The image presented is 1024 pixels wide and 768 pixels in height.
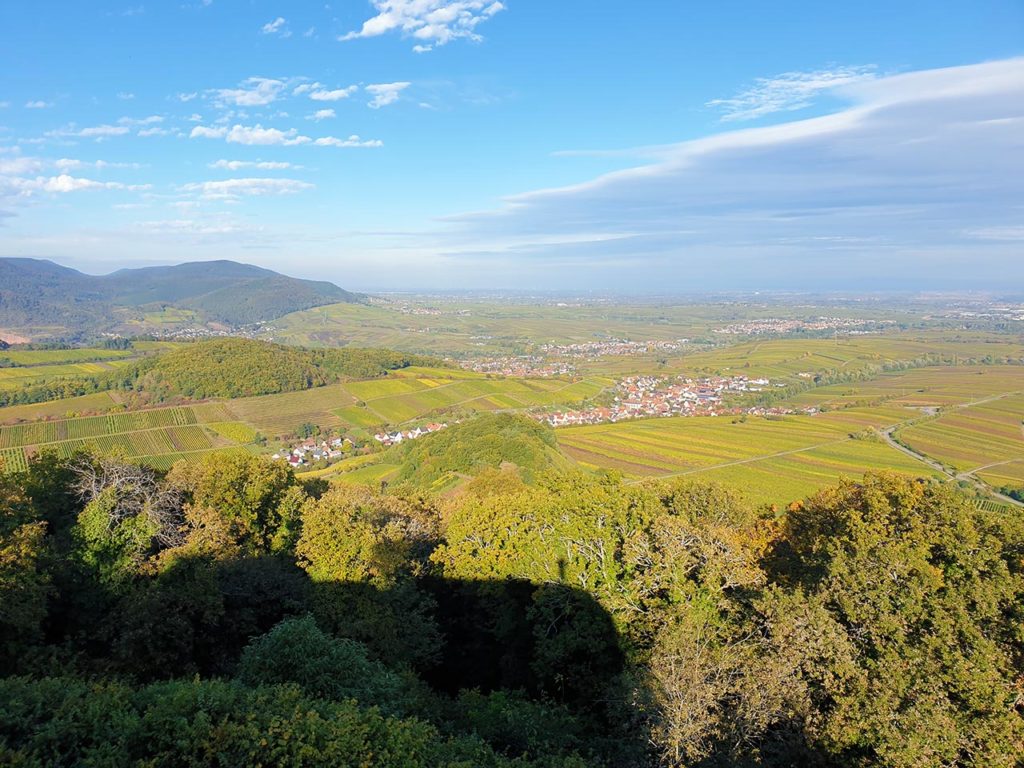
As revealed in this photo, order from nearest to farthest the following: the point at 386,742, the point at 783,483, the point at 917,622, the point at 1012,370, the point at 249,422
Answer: the point at 386,742
the point at 917,622
the point at 783,483
the point at 249,422
the point at 1012,370

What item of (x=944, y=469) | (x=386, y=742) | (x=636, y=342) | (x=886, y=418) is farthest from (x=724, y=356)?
(x=386, y=742)

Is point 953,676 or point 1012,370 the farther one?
point 1012,370

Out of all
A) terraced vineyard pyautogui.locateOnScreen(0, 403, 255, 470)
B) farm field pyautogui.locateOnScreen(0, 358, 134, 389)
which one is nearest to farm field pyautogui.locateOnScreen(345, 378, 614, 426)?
terraced vineyard pyautogui.locateOnScreen(0, 403, 255, 470)

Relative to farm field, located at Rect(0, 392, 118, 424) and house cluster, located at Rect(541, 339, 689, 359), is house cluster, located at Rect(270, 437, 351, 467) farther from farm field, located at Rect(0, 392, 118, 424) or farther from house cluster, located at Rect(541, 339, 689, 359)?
house cluster, located at Rect(541, 339, 689, 359)

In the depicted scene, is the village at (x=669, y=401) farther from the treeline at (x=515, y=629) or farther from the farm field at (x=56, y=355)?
the farm field at (x=56, y=355)

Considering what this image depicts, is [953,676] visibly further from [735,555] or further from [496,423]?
[496,423]

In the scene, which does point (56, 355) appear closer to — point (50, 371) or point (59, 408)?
point (50, 371)
